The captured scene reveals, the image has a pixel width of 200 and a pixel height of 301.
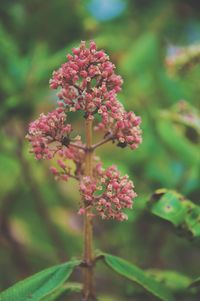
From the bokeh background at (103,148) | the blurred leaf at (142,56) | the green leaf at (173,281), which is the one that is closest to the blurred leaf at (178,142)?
the bokeh background at (103,148)

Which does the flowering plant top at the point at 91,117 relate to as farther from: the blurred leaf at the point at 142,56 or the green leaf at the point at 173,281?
the blurred leaf at the point at 142,56

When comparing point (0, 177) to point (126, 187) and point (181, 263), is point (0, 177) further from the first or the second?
point (126, 187)

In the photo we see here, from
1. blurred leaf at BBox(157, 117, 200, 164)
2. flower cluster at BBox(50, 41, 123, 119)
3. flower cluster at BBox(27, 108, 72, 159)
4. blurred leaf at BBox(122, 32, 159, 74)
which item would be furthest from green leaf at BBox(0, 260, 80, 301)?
blurred leaf at BBox(122, 32, 159, 74)

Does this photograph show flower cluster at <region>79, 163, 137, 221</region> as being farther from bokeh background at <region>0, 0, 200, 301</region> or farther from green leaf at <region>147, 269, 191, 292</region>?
bokeh background at <region>0, 0, 200, 301</region>

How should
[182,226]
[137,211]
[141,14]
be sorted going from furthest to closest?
[141,14]
[137,211]
[182,226]

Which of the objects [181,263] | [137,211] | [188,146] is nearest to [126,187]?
[137,211]

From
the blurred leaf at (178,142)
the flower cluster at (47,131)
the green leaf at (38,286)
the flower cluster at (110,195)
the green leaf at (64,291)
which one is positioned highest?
the blurred leaf at (178,142)
